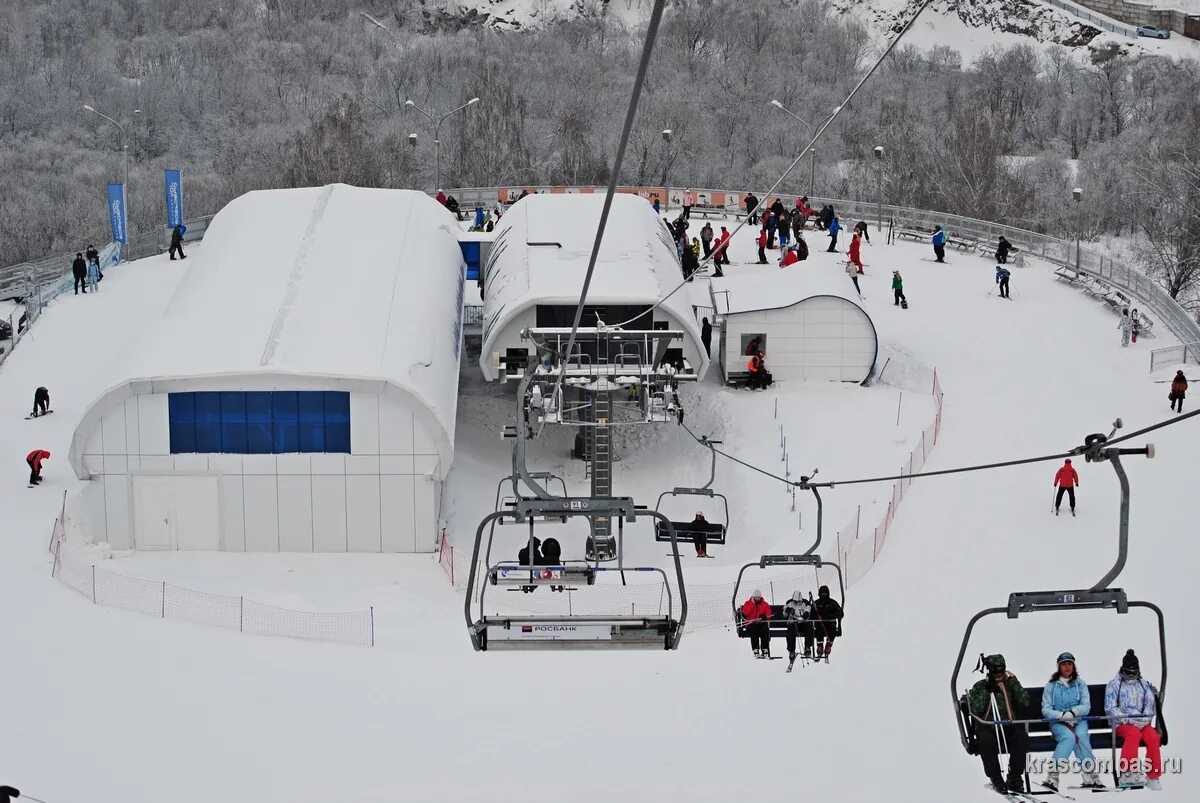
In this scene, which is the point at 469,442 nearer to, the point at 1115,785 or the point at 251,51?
the point at 1115,785

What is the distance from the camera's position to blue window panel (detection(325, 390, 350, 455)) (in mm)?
35625

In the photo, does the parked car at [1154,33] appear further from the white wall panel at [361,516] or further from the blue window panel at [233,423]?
the blue window panel at [233,423]

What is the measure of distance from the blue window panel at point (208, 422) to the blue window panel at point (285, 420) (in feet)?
3.47

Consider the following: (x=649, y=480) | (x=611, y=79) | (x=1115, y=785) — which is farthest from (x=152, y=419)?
(x=611, y=79)

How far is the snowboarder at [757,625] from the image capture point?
76.0 ft

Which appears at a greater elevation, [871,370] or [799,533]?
[871,370]

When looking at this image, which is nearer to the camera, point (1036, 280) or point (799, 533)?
point (799, 533)

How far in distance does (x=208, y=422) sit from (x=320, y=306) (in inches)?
160

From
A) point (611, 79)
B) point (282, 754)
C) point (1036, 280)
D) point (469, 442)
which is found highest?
point (611, 79)

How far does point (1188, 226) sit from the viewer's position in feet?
199

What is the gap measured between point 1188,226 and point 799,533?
101ft

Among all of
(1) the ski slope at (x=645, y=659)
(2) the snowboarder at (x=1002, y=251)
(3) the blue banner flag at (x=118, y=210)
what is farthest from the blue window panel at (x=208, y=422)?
(2) the snowboarder at (x=1002, y=251)

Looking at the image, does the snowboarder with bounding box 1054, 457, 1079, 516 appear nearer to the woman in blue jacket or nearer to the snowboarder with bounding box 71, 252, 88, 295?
the woman in blue jacket

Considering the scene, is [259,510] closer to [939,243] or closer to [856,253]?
[856,253]
